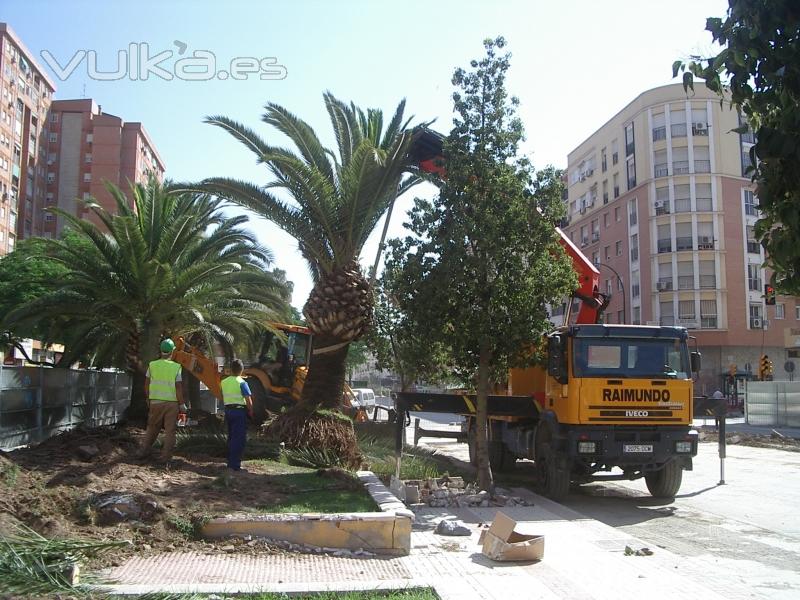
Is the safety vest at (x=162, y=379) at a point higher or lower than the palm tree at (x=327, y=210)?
lower

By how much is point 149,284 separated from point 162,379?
4218mm

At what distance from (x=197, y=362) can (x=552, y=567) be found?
10.8 meters

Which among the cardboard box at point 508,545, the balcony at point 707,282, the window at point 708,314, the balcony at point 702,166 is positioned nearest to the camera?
the cardboard box at point 508,545

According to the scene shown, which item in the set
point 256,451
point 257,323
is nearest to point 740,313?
point 257,323

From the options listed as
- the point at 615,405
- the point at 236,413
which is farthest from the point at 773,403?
the point at 236,413

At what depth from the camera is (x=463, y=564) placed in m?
6.80

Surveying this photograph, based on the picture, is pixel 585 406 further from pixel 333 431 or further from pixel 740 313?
pixel 740 313

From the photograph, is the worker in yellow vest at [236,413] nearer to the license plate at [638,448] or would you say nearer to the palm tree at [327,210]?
the palm tree at [327,210]

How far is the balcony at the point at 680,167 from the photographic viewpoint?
56.8 meters

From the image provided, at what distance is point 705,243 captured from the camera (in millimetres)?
55969

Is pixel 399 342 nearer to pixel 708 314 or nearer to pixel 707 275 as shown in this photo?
pixel 708 314

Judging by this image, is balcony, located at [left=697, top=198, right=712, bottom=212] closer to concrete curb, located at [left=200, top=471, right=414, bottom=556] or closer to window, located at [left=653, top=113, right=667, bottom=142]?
window, located at [left=653, top=113, right=667, bottom=142]

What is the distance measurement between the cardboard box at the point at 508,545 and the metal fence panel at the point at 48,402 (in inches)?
326

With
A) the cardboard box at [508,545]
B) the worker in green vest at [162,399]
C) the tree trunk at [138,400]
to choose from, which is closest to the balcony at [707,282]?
the tree trunk at [138,400]
